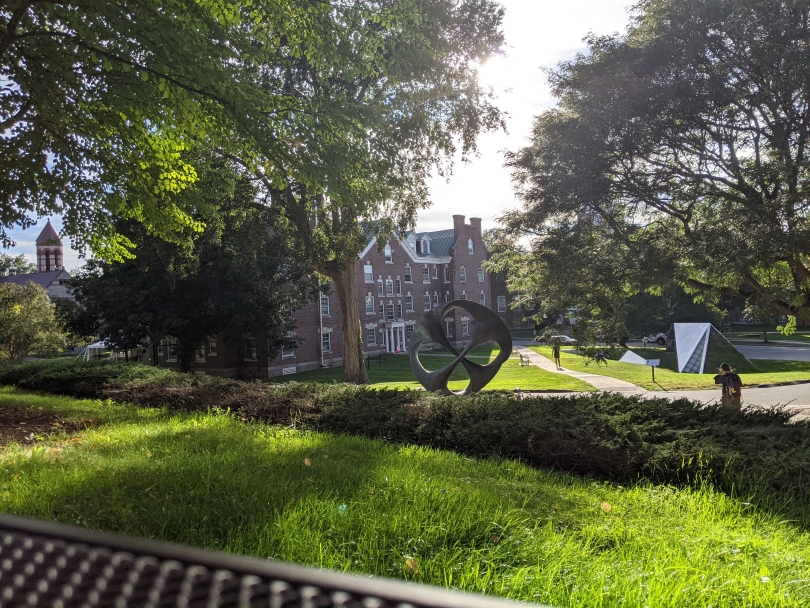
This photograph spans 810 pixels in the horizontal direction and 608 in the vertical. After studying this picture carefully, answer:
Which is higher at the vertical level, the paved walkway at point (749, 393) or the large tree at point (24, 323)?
the large tree at point (24, 323)

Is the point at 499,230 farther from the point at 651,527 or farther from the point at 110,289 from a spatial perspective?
the point at 110,289

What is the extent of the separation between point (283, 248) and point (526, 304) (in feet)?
45.6

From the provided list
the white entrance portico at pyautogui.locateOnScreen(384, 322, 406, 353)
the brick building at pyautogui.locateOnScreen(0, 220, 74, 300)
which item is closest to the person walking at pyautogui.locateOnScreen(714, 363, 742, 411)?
the white entrance portico at pyautogui.locateOnScreen(384, 322, 406, 353)

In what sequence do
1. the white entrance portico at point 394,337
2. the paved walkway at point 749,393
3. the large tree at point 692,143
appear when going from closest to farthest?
1. the large tree at point 692,143
2. the paved walkway at point 749,393
3. the white entrance portico at point 394,337

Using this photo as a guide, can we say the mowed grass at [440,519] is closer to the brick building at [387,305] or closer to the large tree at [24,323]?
the brick building at [387,305]

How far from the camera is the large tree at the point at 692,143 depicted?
40.3 feet

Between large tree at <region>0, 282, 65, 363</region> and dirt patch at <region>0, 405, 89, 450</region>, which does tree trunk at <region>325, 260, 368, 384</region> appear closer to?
dirt patch at <region>0, 405, 89, 450</region>

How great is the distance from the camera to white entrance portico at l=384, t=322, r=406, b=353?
51656 millimetres

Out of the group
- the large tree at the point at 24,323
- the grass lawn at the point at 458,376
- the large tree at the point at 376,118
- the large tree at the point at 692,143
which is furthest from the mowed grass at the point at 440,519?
the large tree at the point at 24,323

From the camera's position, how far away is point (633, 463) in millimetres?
6902

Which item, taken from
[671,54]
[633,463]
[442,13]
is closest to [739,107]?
[671,54]

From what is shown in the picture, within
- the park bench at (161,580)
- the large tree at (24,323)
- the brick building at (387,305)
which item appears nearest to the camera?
the park bench at (161,580)

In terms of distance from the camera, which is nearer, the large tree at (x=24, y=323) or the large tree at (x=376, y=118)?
the large tree at (x=376, y=118)

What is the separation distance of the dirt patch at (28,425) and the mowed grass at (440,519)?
1.81 m
